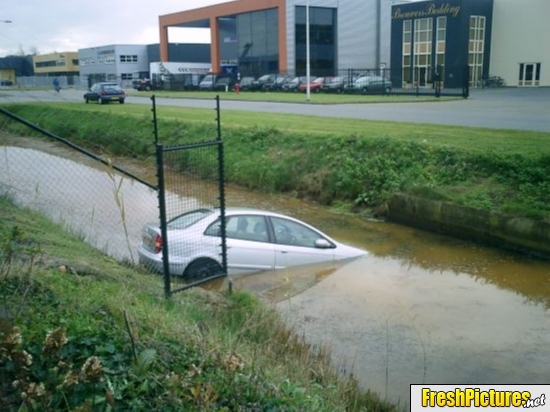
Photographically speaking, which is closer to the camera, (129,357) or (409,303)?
(129,357)

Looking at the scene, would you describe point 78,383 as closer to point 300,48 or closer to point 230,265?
point 230,265

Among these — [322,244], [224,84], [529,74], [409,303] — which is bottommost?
[409,303]

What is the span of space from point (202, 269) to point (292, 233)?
2668mm

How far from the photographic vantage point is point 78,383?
369 cm

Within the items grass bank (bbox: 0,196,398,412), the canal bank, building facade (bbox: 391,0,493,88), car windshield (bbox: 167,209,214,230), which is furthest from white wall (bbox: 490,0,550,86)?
grass bank (bbox: 0,196,398,412)

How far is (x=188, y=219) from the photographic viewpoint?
9.99 metres

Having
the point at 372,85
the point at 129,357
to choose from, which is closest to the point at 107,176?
the point at 129,357

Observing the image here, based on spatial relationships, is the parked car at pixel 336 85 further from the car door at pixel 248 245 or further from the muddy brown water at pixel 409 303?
the car door at pixel 248 245

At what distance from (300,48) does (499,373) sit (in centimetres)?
6346

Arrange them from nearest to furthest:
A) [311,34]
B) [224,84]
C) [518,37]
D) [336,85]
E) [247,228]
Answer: [247,228]
[336,85]
[518,37]
[224,84]
[311,34]

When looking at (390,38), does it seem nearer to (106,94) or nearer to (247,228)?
(106,94)

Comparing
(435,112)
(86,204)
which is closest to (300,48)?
(435,112)

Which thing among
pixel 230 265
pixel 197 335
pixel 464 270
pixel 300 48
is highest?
pixel 300 48

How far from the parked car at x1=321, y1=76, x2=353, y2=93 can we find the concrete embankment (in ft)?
126
